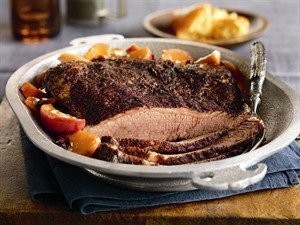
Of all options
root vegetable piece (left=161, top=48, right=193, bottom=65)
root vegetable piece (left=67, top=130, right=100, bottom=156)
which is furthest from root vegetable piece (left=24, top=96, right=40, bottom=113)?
root vegetable piece (left=161, top=48, right=193, bottom=65)

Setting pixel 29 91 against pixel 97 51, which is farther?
pixel 97 51

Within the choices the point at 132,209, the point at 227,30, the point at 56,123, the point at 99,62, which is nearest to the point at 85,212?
the point at 132,209

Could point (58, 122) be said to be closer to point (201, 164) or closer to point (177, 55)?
point (201, 164)

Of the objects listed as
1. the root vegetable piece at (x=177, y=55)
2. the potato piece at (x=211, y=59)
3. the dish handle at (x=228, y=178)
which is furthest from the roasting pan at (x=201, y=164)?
the root vegetable piece at (x=177, y=55)

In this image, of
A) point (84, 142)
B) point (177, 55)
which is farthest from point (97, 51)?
point (84, 142)

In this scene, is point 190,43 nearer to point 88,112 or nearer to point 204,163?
point 88,112

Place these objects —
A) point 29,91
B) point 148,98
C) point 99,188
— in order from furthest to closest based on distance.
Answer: point 29,91
point 148,98
point 99,188

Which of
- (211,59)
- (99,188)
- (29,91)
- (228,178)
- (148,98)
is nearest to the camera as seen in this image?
(228,178)
